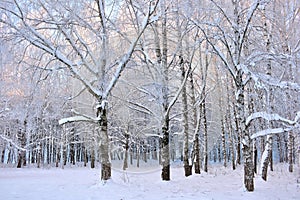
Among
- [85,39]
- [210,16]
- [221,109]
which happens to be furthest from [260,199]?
[221,109]

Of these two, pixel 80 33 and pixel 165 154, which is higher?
pixel 80 33

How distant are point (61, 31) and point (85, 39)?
2.06 meters

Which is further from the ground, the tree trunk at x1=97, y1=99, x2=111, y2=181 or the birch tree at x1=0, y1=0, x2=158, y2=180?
the birch tree at x1=0, y1=0, x2=158, y2=180

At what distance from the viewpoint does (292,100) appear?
10.3m

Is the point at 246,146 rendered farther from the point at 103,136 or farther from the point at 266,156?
the point at 103,136

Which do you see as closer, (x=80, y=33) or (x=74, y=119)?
(x=74, y=119)

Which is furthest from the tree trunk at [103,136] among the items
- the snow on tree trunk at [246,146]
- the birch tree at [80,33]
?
the snow on tree trunk at [246,146]

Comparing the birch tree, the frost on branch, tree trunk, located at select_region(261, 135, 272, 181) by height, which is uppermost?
the birch tree

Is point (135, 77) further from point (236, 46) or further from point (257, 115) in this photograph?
point (257, 115)

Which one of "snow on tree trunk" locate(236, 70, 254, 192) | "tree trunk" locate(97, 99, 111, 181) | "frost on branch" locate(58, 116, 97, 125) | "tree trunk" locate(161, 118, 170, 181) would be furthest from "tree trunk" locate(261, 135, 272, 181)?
"frost on branch" locate(58, 116, 97, 125)

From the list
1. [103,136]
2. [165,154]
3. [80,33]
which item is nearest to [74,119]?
[103,136]

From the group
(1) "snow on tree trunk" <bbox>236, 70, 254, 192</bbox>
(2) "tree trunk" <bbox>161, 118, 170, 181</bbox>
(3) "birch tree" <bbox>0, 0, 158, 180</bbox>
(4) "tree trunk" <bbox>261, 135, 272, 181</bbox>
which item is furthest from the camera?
(2) "tree trunk" <bbox>161, 118, 170, 181</bbox>

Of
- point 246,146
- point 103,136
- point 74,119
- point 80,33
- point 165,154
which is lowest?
point 165,154

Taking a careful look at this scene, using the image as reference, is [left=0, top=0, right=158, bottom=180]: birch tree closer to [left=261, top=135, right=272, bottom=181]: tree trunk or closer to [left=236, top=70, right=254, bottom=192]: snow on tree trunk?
[left=236, top=70, right=254, bottom=192]: snow on tree trunk
